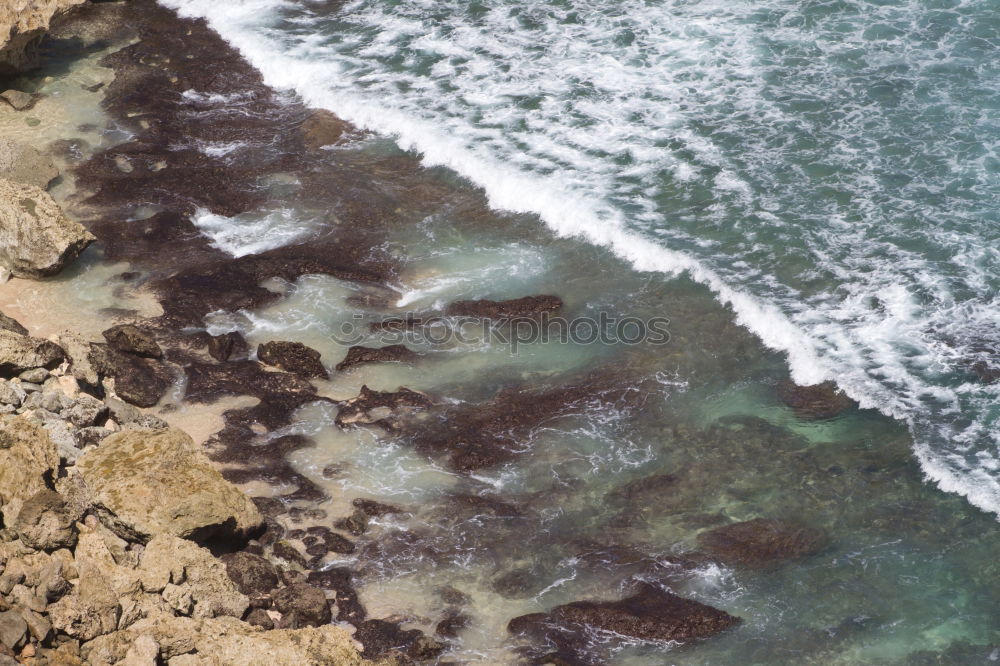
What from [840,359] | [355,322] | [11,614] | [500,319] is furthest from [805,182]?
[11,614]

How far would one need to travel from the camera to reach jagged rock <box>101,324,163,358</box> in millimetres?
16797

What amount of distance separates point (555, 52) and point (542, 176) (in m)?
5.61

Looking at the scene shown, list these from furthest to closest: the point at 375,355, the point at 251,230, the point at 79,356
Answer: the point at 251,230 < the point at 375,355 < the point at 79,356

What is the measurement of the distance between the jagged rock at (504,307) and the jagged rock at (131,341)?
188 inches

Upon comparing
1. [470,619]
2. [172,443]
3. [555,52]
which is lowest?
[470,619]

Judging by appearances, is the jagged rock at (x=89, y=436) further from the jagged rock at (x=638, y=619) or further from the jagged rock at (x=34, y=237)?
the jagged rock at (x=638, y=619)

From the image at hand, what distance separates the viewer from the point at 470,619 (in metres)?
13.3

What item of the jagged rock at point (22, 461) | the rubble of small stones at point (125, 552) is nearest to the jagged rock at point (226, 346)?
the rubble of small stones at point (125, 552)

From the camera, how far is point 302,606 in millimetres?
12992

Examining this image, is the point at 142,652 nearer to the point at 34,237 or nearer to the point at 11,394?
the point at 11,394

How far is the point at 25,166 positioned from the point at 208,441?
913 cm

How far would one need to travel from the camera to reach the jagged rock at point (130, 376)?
16125mm

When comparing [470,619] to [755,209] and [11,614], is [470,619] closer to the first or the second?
[11,614]

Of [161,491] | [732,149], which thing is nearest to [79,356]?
[161,491]
